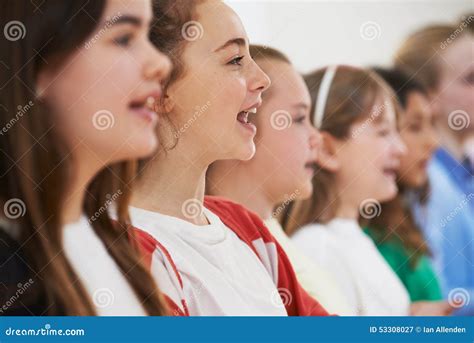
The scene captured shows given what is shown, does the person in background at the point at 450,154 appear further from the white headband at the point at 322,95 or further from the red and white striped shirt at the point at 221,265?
the red and white striped shirt at the point at 221,265

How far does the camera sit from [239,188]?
2.71m

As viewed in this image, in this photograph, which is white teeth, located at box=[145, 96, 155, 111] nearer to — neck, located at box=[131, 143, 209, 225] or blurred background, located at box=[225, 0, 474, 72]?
neck, located at box=[131, 143, 209, 225]

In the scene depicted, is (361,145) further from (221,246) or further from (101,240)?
(101,240)

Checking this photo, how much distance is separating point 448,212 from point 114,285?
1.18 metres

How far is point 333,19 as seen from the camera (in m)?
2.75

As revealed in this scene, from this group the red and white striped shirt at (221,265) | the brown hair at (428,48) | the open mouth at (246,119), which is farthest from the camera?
the brown hair at (428,48)

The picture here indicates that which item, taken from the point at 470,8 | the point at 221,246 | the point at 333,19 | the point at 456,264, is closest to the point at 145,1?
the point at 333,19

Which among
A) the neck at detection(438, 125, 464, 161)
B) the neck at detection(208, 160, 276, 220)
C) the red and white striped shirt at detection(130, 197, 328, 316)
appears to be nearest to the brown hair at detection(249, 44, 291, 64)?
the neck at detection(208, 160, 276, 220)
